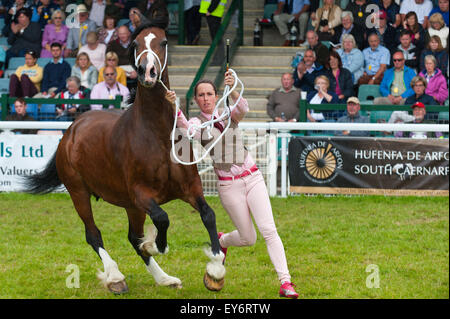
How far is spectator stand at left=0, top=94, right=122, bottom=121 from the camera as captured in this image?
11.1m

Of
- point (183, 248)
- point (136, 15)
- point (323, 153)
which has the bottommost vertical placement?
point (183, 248)

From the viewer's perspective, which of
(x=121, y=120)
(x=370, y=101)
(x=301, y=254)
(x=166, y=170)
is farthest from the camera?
(x=370, y=101)

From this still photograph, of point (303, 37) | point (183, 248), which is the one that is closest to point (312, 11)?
point (303, 37)

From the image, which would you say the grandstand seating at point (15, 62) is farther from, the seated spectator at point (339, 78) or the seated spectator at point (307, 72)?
the seated spectator at point (339, 78)

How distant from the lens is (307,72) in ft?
40.2

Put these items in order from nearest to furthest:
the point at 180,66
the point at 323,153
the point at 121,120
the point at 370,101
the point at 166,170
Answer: the point at 166,170 < the point at 121,120 < the point at 323,153 < the point at 370,101 < the point at 180,66

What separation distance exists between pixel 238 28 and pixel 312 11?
1.55 meters

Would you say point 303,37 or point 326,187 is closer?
point 326,187

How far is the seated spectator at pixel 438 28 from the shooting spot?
12428 mm

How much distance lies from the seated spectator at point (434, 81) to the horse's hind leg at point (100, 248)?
705 cm

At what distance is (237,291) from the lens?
5832 mm

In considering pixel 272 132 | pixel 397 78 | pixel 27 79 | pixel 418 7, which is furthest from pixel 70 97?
pixel 418 7

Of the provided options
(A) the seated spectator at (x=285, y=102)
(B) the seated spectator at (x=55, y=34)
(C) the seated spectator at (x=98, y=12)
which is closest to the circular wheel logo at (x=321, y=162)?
(A) the seated spectator at (x=285, y=102)

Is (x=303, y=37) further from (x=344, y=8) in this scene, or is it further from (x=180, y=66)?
(x=180, y=66)
